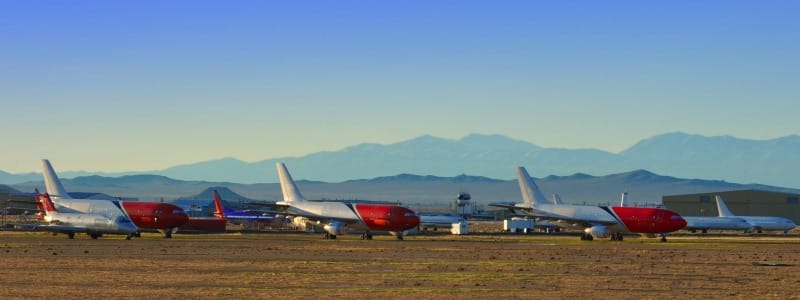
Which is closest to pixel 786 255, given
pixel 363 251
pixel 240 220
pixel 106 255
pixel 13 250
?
pixel 363 251

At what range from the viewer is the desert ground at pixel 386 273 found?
135ft

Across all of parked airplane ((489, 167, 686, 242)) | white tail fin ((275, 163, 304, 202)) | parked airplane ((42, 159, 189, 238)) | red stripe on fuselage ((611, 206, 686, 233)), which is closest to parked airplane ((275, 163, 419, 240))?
white tail fin ((275, 163, 304, 202))

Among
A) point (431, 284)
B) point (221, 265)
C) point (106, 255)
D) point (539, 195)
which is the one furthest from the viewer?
point (539, 195)

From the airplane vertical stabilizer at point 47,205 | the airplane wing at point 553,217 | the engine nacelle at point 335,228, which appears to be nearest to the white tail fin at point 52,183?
the airplane vertical stabilizer at point 47,205

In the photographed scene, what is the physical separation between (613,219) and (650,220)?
3650mm

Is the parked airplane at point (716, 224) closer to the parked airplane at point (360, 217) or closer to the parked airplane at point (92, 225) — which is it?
the parked airplane at point (360, 217)

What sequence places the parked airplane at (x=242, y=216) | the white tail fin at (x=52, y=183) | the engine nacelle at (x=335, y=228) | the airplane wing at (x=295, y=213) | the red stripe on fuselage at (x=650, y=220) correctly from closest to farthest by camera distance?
1. the red stripe on fuselage at (x=650, y=220)
2. the engine nacelle at (x=335, y=228)
3. the airplane wing at (x=295, y=213)
4. the white tail fin at (x=52, y=183)
5. the parked airplane at (x=242, y=216)

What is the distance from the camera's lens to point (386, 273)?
51.7 metres

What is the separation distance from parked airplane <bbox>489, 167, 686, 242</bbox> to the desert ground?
32034 millimetres

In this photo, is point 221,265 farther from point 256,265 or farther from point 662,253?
point 662,253

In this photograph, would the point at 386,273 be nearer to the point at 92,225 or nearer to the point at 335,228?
the point at 92,225

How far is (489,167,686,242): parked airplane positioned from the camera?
Result: 109 m

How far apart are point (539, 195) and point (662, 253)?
51.9 metres

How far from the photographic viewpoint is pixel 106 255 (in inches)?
2594
